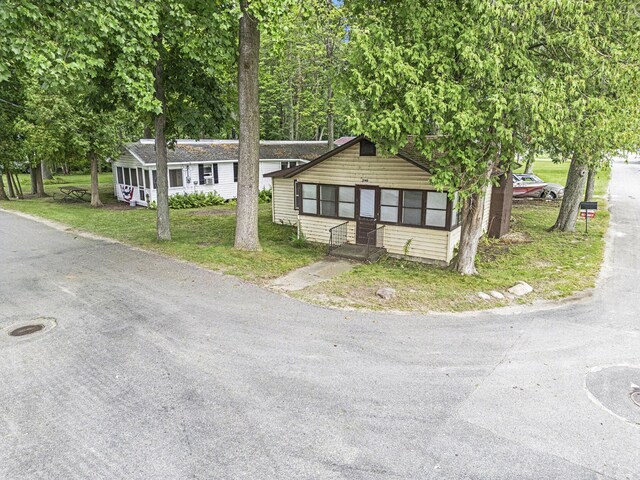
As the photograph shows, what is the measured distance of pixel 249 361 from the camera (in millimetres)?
6477

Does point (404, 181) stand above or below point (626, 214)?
above

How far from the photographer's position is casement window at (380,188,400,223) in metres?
12.9

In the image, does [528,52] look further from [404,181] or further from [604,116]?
[404,181]

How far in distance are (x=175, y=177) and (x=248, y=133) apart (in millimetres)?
12722

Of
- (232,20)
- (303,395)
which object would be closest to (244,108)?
(232,20)

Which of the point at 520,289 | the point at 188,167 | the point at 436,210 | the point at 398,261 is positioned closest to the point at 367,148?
the point at 436,210

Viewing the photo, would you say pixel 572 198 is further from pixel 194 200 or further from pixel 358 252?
pixel 194 200

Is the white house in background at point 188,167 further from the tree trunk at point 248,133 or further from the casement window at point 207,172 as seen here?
the tree trunk at point 248,133

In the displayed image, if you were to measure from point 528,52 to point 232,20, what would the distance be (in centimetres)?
713

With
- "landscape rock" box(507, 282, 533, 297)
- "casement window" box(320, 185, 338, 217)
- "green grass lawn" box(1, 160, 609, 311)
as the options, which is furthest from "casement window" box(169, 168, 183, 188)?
"landscape rock" box(507, 282, 533, 297)

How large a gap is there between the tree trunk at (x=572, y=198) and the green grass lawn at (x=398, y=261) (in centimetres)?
50

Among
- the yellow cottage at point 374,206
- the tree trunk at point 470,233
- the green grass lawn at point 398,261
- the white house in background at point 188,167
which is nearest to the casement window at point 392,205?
the yellow cottage at point 374,206

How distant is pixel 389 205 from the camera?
13.0 m

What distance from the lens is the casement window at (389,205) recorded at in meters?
12.9
